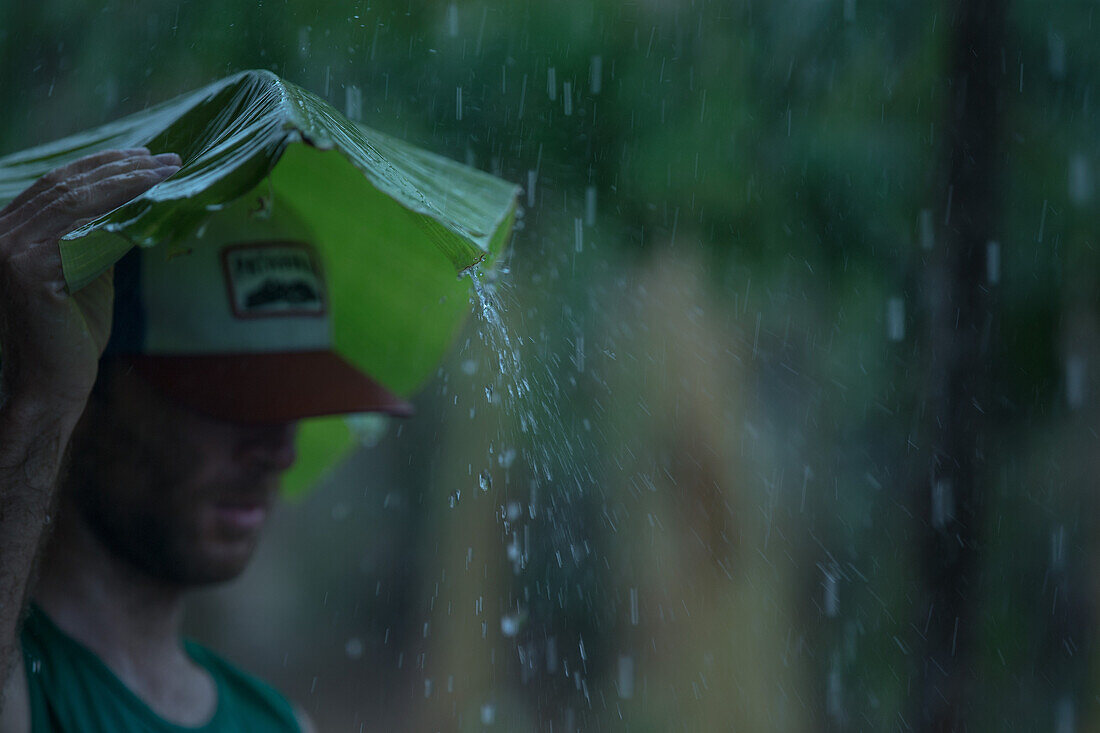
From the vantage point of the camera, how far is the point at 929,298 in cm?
560

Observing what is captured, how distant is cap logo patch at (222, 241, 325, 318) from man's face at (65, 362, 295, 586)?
0.68 ft

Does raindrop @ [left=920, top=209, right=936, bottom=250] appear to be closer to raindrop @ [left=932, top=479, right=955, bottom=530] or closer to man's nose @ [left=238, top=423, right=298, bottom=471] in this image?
raindrop @ [left=932, top=479, right=955, bottom=530]

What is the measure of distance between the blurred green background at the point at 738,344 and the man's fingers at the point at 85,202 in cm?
362

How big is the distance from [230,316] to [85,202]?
1.62 ft

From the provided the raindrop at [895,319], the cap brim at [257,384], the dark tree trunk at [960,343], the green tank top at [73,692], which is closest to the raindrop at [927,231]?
the dark tree trunk at [960,343]

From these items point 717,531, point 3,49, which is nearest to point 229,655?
point 717,531

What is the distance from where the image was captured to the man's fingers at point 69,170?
4.06ft

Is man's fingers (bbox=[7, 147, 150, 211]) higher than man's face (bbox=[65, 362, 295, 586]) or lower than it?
higher

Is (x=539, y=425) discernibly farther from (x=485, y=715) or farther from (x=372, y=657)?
(x=372, y=657)

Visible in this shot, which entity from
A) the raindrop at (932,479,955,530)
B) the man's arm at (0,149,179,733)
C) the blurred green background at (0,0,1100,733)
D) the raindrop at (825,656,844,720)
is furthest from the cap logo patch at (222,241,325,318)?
the raindrop at (825,656,844,720)

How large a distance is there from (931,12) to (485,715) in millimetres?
5618

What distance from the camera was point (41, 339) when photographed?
4.03ft

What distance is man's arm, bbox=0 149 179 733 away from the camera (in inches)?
47.3

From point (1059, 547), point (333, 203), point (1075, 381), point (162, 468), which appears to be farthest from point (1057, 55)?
point (162, 468)
